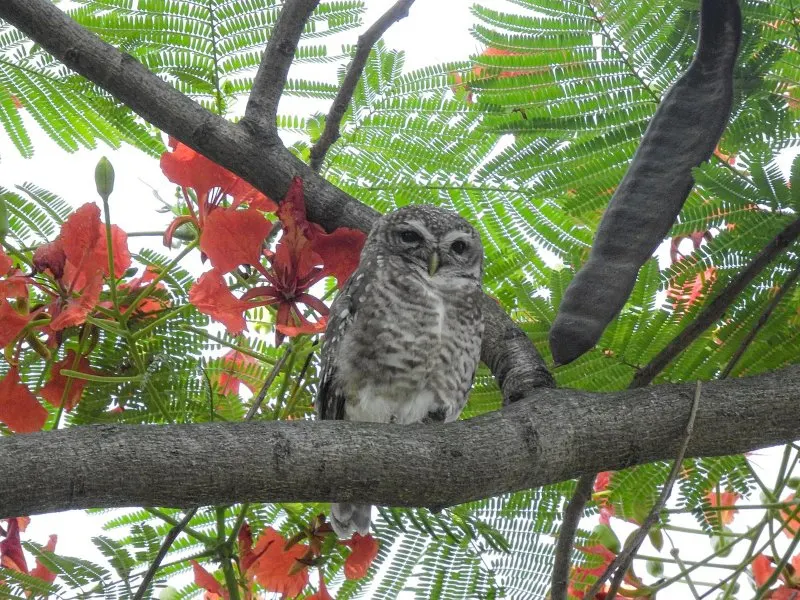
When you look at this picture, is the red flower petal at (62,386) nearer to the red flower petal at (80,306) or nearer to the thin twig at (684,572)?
the red flower petal at (80,306)

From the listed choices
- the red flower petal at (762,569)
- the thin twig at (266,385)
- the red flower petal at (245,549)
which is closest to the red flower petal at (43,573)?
the red flower petal at (245,549)

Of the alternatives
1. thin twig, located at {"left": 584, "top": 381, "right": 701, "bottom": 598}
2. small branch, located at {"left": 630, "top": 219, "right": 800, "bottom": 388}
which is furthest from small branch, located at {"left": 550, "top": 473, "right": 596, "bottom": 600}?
small branch, located at {"left": 630, "top": 219, "right": 800, "bottom": 388}

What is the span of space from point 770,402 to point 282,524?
1.01 metres

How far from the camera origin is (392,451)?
1569 mm

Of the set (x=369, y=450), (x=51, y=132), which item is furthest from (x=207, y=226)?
(x=51, y=132)

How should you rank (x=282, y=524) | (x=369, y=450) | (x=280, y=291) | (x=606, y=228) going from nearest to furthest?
(x=369, y=450) < (x=606, y=228) < (x=280, y=291) < (x=282, y=524)

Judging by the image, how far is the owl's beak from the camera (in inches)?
103

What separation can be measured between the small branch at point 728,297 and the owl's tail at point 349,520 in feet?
2.11

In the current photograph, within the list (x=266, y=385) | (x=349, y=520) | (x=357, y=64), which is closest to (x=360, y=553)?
(x=349, y=520)

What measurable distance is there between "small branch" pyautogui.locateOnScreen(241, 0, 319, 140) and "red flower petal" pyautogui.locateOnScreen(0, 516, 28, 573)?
99cm

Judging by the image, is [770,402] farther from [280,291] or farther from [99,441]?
[99,441]

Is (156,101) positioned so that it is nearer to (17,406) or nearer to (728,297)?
(17,406)

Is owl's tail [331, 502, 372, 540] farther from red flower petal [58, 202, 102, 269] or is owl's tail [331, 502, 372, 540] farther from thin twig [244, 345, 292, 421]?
red flower petal [58, 202, 102, 269]

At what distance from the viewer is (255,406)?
183 cm
